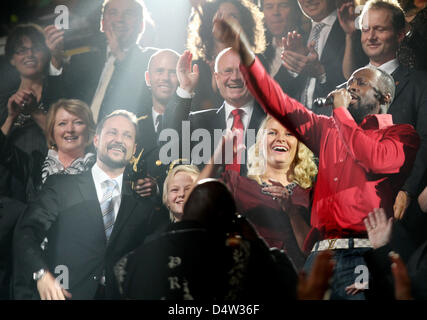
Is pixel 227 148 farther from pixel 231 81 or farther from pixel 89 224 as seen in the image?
pixel 89 224

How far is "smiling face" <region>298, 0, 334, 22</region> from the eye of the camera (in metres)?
4.92

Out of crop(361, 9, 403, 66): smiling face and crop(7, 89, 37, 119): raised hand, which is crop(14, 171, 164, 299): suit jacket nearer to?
crop(7, 89, 37, 119): raised hand

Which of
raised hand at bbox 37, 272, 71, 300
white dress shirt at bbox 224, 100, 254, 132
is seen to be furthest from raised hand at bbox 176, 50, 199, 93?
raised hand at bbox 37, 272, 71, 300

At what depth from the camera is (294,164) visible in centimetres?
470

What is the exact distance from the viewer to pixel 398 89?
4695mm

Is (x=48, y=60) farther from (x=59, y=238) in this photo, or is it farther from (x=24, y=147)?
(x=59, y=238)

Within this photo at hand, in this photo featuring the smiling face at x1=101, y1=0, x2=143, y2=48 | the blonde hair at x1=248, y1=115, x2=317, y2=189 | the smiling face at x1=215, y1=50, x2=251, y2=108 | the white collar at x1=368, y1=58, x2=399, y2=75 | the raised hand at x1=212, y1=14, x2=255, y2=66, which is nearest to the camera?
the raised hand at x1=212, y1=14, x2=255, y2=66

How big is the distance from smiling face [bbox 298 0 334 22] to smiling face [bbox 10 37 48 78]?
229cm

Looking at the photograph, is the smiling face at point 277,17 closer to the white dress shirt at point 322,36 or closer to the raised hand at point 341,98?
the white dress shirt at point 322,36

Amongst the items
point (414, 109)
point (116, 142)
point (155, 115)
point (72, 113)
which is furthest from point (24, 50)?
point (414, 109)

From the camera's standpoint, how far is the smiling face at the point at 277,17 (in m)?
4.95
